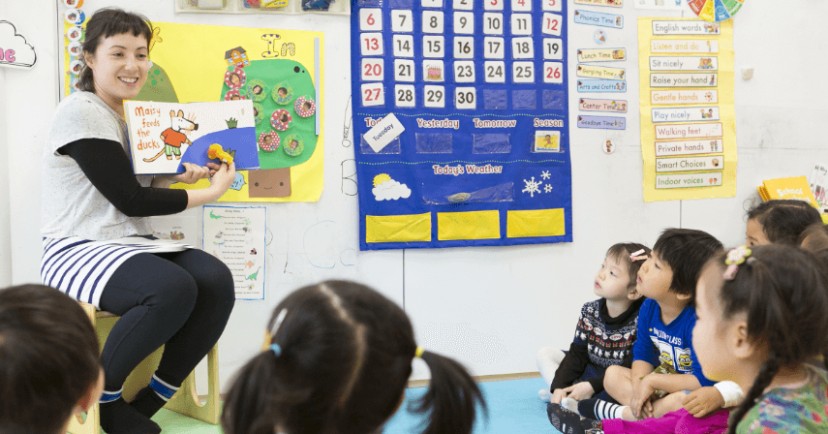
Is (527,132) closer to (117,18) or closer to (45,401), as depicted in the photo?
(117,18)

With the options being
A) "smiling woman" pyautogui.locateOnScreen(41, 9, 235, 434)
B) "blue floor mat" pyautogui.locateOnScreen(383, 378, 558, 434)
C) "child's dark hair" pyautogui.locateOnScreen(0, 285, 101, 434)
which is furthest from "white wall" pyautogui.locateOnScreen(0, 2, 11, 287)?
"child's dark hair" pyautogui.locateOnScreen(0, 285, 101, 434)

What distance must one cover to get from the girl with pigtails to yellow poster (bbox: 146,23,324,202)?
5.81ft

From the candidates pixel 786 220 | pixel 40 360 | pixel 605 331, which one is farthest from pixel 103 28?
pixel 786 220

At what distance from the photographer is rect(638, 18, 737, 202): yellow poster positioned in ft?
10.8

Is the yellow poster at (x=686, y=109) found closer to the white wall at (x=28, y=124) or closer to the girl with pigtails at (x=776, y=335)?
the girl with pigtails at (x=776, y=335)

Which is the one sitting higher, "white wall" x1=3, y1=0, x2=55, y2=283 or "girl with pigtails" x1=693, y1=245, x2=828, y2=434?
"white wall" x1=3, y1=0, x2=55, y2=283

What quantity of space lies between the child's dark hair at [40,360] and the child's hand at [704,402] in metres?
1.48

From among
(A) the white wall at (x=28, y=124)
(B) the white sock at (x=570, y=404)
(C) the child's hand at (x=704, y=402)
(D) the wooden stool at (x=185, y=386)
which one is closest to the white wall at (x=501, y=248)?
(A) the white wall at (x=28, y=124)

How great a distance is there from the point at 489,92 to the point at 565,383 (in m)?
1.11

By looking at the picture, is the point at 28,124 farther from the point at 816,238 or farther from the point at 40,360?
the point at 816,238

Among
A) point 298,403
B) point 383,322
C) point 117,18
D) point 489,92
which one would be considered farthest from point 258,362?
point 489,92

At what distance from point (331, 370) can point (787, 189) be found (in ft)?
9.40

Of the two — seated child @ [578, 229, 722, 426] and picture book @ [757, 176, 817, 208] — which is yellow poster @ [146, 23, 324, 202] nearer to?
seated child @ [578, 229, 722, 426]

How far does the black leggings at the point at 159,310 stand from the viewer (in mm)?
2215
